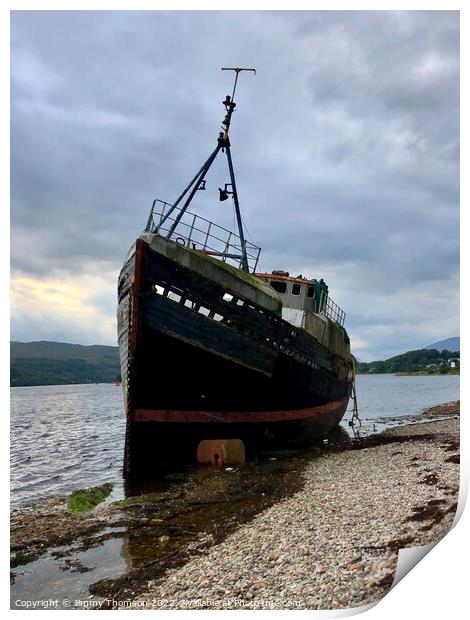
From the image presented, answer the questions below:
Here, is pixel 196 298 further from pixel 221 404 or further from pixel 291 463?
pixel 291 463

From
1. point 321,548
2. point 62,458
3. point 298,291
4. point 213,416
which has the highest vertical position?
point 298,291

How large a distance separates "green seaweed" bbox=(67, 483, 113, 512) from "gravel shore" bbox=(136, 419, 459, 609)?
4529 millimetres

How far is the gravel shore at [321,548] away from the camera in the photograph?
19.3 feet

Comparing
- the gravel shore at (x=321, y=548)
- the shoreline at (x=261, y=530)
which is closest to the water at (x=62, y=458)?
the shoreline at (x=261, y=530)

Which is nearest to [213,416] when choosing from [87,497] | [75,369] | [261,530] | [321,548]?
[87,497]

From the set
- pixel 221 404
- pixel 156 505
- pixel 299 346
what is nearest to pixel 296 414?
pixel 299 346

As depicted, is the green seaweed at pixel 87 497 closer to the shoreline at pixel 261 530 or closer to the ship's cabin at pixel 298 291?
the shoreline at pixel 261 530

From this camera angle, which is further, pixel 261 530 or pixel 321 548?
pixel 261 530

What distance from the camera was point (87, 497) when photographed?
12148 millimetres

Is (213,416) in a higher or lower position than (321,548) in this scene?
higher

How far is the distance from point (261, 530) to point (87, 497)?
5767 millimetres

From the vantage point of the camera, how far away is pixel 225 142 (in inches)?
634

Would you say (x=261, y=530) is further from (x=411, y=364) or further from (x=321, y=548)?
(x=411, y=364)

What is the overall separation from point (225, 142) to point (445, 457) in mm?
11539
